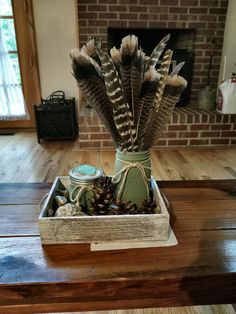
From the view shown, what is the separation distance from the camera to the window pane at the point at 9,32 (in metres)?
2.76

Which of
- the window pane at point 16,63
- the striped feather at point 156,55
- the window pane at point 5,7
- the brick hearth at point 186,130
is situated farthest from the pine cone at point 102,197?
the window pane at point 5,7

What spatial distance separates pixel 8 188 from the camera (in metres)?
0.88

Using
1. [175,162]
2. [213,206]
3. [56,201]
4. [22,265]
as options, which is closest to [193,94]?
[175,162]

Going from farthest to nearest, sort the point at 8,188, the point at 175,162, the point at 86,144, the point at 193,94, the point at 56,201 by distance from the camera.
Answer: the point at 193,94 < the point at 86,144 < the point at 175,162 < the point at 8,188 < the point at 56,201

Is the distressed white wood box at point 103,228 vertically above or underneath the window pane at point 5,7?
underneath

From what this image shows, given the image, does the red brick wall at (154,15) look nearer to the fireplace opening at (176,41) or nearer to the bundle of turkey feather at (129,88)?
the fireplace opening at (176,41)

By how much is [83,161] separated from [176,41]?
1837mm

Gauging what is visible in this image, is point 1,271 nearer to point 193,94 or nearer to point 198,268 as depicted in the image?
point 198,268

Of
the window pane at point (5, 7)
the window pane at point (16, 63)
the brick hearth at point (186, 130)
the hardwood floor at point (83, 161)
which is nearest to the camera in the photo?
the hardwood floor at point (83, 161)

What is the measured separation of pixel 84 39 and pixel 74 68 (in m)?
2.32

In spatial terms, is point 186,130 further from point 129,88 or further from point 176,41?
point 129,88

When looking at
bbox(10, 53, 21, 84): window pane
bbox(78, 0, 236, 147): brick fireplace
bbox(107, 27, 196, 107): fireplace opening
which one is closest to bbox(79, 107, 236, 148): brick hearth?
bbox(78, 0, 236, 147): brick fireplace

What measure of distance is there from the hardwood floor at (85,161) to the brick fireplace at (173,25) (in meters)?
0.13

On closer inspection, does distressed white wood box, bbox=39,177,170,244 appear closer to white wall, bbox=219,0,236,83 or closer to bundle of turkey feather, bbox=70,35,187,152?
bundle of turkey feather, bbox=70,35,187,152
